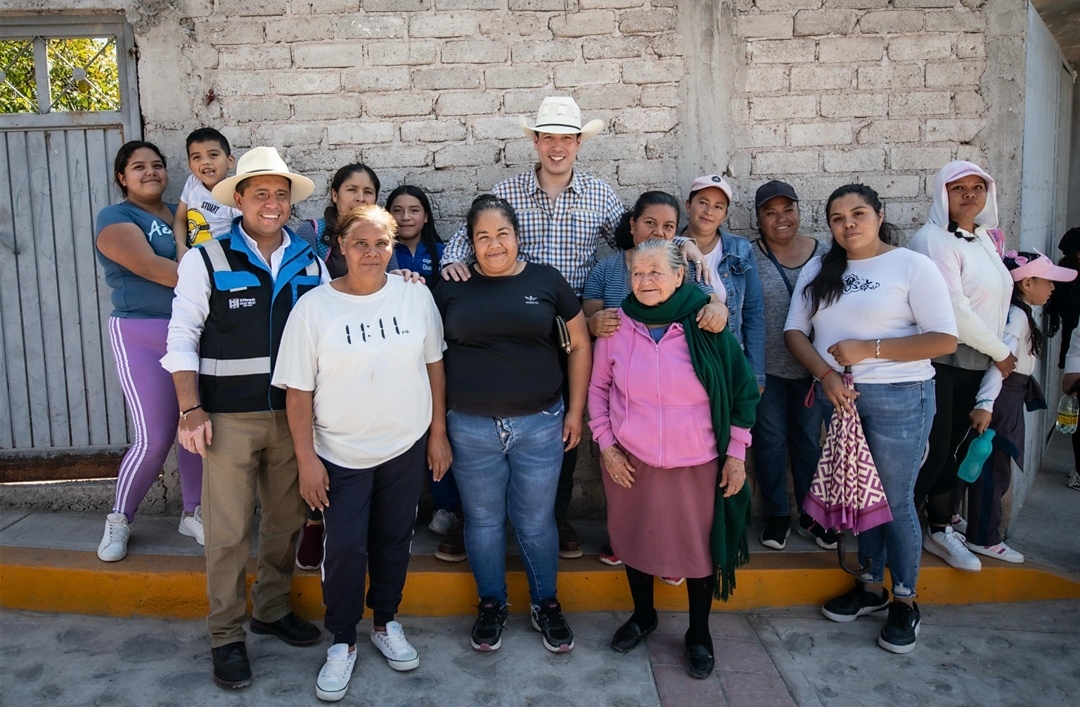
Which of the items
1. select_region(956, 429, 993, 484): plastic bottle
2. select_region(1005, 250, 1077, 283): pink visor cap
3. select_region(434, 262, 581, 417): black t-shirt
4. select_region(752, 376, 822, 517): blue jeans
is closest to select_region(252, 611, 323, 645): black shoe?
select_region(434, 262, 581, 417): black t-shirt

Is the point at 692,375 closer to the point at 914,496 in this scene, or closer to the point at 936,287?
the point at 936,287

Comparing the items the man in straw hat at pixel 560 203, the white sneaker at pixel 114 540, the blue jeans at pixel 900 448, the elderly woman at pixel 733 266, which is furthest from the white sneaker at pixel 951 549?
the white sneaker at pixel 114 540

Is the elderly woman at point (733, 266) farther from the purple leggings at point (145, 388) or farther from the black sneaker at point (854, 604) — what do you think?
the purple leggings at point (145, 388)

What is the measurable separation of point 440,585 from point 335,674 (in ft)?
2.43

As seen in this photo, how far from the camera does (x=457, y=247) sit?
3.60 m

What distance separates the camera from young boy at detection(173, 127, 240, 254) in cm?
379

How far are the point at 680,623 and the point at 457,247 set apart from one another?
2.03m

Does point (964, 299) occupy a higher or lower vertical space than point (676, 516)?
higher

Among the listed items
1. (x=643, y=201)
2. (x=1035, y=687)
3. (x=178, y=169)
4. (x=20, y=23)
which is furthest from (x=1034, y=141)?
(x=20, y=23)

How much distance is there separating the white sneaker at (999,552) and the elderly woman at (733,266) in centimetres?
149

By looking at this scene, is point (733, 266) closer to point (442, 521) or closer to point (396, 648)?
point (442, 521)

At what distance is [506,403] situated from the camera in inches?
127

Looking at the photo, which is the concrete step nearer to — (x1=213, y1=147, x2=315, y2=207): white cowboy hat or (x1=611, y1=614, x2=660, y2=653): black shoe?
(x1=611, y1=614, x2=660, y2=653): black shoe

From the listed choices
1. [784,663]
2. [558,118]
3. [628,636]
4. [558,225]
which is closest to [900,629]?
[784,663]
